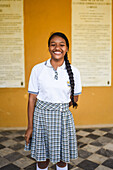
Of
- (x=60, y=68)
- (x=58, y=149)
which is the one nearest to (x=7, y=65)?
(x=60, y=68)

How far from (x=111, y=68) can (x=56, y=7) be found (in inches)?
60.4

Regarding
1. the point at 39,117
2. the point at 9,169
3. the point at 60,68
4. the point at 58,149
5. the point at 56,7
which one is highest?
the point at 56,7

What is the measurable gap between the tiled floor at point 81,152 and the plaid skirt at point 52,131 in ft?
2.37

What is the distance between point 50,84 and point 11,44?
6.92 ft

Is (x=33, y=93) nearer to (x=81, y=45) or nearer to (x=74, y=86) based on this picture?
(x=74, y=86)

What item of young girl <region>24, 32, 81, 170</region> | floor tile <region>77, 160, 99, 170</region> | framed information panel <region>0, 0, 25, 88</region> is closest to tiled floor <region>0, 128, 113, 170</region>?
floor tile <region>77, 160, 99, 170</region>

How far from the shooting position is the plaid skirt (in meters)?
1.45

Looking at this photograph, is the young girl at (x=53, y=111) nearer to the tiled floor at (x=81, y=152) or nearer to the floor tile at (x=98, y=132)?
the tiled floor at (x=81, y=152)

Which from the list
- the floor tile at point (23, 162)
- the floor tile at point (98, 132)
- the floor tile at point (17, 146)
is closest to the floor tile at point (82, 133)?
the floor tile at point (98, 132)

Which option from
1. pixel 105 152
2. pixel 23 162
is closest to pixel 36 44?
pixel 23 162

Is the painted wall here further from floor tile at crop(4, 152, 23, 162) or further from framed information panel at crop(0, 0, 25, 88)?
floor tile at crop(4, 152, 23, 162)

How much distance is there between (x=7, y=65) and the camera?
10.9ft

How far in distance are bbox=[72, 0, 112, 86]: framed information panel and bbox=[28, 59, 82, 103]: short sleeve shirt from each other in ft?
6.48

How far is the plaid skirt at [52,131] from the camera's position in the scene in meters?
1.45
